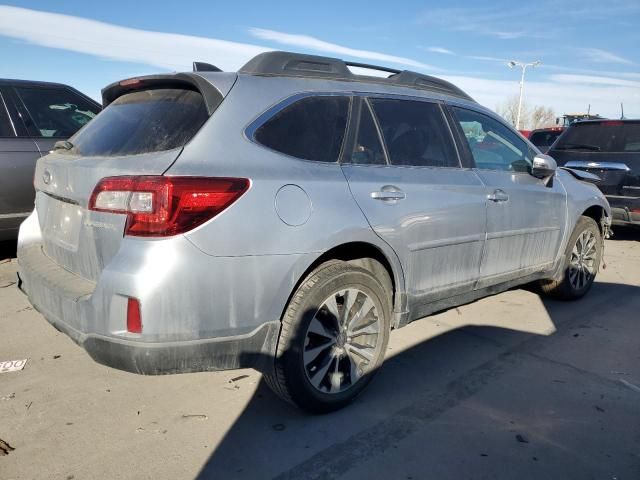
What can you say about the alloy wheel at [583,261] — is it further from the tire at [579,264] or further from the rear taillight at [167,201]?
the rear taillight at [167,201]

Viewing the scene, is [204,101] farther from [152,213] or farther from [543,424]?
[543,424]

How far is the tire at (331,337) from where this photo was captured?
8.41ft

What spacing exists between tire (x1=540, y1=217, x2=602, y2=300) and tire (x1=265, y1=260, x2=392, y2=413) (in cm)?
247

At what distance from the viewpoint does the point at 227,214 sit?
89.2 inches

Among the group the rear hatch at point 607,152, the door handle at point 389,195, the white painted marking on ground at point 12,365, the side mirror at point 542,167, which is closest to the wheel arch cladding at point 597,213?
the side mirror at point 542,167

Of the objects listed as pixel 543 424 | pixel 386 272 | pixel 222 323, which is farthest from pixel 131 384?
pixel 543 424

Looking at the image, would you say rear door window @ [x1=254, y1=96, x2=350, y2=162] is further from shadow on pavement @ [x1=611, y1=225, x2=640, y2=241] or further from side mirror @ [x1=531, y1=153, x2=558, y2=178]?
shadow on pavement @ [x1=611, y1=225, x2=640, y2=241]

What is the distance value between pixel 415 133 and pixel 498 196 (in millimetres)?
810

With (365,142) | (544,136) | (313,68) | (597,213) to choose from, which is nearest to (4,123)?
(313,68)

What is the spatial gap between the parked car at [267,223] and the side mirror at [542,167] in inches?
19.6

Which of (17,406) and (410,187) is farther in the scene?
(410,187)

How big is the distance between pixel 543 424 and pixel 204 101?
244 cm

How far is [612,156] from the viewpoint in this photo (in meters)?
7.10

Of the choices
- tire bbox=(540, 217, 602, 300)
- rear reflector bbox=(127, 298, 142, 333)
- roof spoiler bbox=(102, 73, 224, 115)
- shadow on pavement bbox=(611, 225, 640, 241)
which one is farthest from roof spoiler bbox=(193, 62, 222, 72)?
shadow on pavement bbox=(611, 225, 640, 241)
